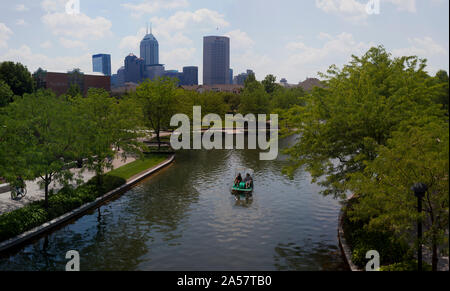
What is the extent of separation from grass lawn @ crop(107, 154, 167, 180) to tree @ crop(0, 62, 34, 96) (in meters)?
56.1

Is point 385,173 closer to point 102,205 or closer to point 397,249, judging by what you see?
point 397,249

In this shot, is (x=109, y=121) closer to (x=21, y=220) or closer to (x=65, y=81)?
(x=21, y=220)

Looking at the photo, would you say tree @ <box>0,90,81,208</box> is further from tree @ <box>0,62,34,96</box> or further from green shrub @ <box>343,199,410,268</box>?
tree @ <box>0,62,34,96</box>

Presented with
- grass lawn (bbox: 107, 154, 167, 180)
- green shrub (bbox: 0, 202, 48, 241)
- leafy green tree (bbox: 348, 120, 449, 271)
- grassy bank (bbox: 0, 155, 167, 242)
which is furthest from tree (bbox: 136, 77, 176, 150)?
leafy green tree (bbox: 348, 120, 449, 271)

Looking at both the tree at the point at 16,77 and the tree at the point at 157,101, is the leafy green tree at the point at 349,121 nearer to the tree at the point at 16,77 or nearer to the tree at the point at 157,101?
the tree at the point at 157,101

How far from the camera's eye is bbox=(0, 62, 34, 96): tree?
8500 centimetres

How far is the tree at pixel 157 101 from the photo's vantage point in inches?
1994

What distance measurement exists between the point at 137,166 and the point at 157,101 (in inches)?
578

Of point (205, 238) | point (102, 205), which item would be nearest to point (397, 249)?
point (205, 238)

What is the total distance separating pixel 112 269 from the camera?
54.7ft

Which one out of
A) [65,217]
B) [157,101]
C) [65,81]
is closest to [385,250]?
[65,217]

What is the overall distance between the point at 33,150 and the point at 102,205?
6974mm

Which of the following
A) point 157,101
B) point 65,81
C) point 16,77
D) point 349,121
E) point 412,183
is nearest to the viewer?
point 412,183

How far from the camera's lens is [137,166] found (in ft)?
128
